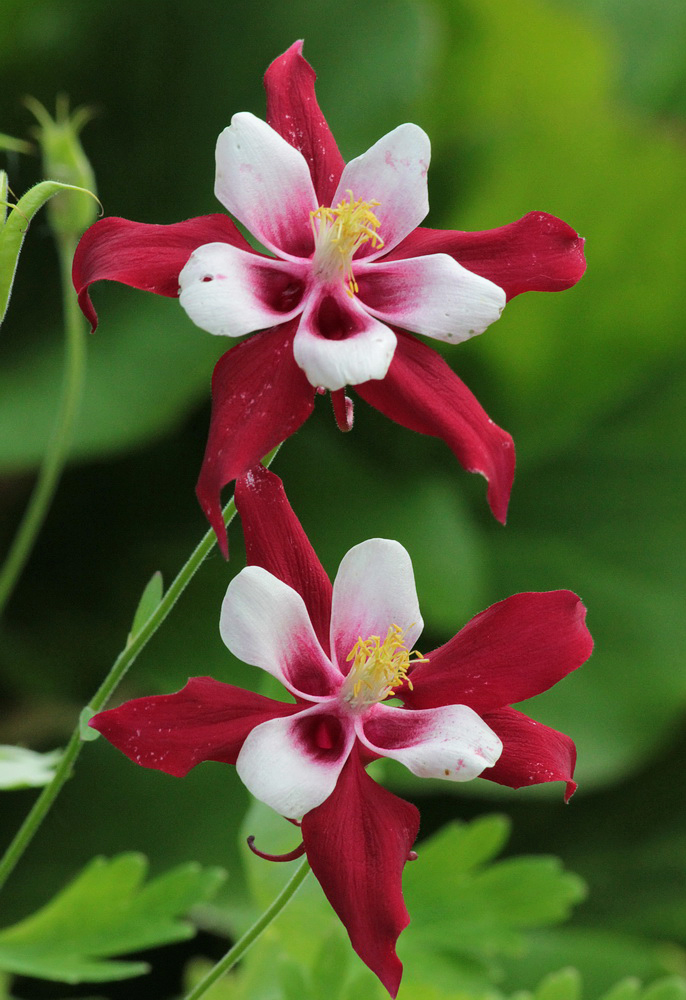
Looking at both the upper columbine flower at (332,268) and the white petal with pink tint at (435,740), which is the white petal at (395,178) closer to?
the upper columbine flower at (332,268)

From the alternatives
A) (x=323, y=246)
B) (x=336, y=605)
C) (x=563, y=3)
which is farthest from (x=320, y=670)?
(x=563, y=3)

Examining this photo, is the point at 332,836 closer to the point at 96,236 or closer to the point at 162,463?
the point at 96,236

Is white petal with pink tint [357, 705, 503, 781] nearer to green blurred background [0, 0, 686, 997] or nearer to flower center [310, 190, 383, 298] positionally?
flower center [310, 190, 383, 298]

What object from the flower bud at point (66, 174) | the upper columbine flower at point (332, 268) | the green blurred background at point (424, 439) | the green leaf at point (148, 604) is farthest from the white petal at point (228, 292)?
the green blurred background at point (424, 439)

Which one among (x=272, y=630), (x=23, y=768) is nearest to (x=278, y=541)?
(x=272, y=630)

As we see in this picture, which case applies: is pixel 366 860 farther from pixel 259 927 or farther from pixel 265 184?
pixel 265 184

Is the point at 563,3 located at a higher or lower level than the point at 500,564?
higher

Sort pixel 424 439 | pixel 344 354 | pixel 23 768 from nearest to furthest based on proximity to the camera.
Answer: pixel 344 354 < pixel 23 768 < pixel 424 439
